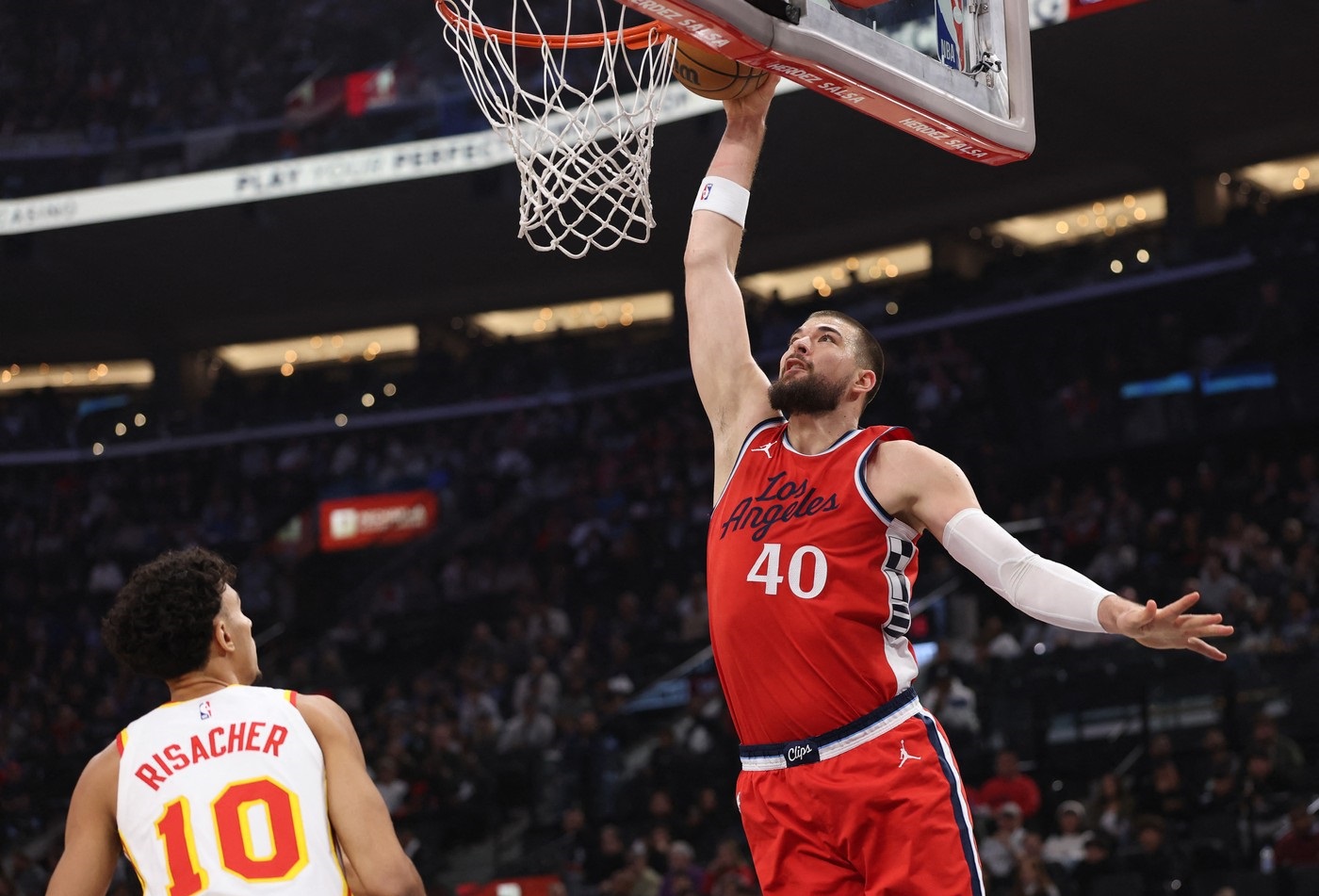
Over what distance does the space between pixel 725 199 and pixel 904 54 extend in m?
0.67

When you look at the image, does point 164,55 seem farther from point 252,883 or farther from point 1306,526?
point 252,883

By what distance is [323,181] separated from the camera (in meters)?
17.7

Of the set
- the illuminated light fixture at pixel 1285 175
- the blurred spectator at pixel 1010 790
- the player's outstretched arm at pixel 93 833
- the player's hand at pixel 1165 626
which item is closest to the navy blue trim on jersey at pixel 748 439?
the player's hand at pixel 1165 626

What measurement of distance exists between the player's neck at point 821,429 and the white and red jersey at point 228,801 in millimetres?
1527

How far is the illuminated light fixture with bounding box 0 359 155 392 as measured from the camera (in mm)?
22969

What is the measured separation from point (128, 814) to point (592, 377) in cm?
1698

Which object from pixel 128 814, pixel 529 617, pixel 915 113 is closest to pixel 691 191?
pixel 529 617

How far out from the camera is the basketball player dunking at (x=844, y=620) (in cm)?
351

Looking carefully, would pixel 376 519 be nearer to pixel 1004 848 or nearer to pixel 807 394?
pixel 1004 848

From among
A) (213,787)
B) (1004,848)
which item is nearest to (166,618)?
(213,787)

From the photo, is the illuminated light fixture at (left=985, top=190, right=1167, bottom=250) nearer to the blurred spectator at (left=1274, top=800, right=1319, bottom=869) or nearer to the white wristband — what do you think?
the blurred spectator at (left=1274, top=800, right=1319, bottom=869)

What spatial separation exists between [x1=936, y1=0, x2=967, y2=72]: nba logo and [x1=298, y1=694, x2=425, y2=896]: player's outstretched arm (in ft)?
9.11

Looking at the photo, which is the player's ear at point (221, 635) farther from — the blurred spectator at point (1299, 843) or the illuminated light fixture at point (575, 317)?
the illuminated light fixture at point (575, 317)

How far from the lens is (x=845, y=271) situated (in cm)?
2069
